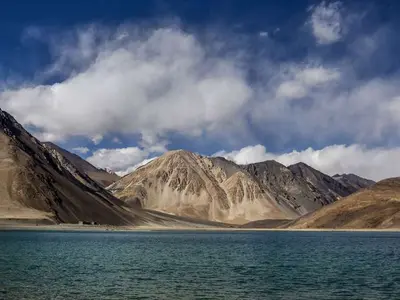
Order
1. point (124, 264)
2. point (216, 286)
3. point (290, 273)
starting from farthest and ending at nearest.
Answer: point (124, 264), point (290, 273), point (216, 286)

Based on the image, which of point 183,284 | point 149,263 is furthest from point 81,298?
point 149,263

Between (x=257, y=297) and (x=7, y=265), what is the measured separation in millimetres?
31279

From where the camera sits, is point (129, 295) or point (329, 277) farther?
point (329, 277)

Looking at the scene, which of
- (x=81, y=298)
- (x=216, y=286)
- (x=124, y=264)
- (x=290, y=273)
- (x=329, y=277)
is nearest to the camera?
(x=81, y=298)

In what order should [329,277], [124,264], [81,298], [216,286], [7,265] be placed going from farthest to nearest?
[124,264]
[7,265]
[329,277]
[216,286]
[81,298]

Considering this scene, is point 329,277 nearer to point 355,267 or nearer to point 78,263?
point 355,267

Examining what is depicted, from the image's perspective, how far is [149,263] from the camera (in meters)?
64.1

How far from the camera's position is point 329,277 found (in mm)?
49344

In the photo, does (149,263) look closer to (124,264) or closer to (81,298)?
(124,264)

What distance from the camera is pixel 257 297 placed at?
37.6 metres

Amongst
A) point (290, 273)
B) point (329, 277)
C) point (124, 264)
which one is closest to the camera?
point (329, 277)

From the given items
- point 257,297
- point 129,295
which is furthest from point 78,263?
point 257,297

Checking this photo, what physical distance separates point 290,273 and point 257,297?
16.6 metres

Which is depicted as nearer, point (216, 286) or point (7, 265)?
point (216, 286)
